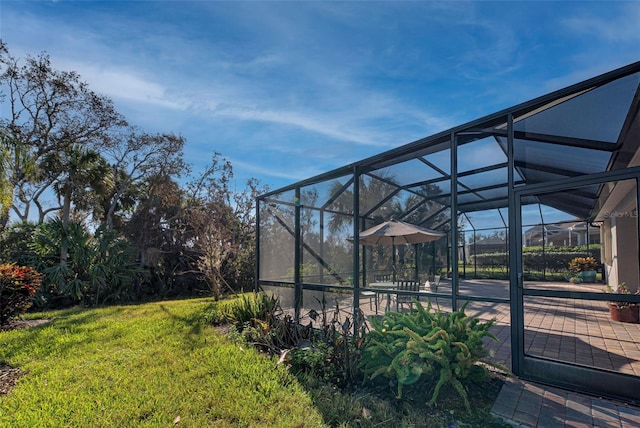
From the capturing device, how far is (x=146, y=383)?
348 cm

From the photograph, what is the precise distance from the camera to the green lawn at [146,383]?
2797 mm

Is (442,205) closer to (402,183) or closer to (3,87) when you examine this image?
(402,183)

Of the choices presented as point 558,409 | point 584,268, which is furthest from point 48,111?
point 558,409

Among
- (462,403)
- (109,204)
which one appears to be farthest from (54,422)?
(109,204)

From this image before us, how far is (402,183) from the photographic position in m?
5.90

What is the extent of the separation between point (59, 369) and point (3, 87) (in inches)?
551

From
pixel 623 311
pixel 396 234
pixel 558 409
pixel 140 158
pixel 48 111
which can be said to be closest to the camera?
pixel 558 409

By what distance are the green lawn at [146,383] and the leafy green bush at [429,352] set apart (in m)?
0.83

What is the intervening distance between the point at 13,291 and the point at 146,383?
546cm

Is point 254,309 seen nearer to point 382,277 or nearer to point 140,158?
point 382,277

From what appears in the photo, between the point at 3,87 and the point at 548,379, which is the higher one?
the point at 3,87

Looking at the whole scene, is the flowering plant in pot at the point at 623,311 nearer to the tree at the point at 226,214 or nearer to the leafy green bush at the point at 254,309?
the leafy green bush at the point at 254,309

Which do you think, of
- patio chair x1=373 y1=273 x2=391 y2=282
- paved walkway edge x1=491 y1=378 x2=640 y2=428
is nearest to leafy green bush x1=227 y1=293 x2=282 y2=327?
patio chair x1=373 y1=273 x2=391 y2=282

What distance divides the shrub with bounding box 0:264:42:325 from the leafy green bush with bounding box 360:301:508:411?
7.48 meters
